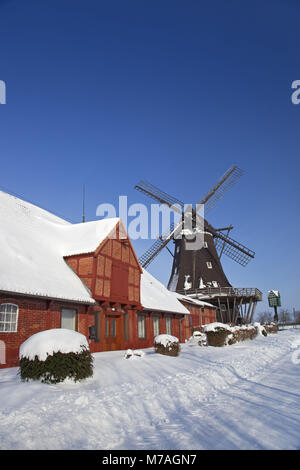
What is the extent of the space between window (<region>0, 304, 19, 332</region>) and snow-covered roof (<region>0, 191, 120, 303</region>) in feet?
3.19

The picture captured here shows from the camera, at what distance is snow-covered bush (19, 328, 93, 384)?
7773 mm

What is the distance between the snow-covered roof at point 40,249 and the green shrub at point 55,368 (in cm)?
390

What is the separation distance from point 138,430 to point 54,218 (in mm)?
20835

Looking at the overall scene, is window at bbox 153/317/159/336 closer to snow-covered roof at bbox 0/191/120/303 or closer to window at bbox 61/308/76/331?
snow-covered roof at bbox 0/191/120/303

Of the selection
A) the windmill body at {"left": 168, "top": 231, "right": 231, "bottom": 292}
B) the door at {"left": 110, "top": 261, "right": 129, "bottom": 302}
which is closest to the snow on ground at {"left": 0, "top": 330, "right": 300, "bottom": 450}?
the door at {"left": 110, "top": 261, "right": 129, "bottom": 302}

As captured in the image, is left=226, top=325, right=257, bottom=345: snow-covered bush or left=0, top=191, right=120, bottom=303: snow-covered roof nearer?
left=0, top=191, right=120, bottom=303: snow-covered roof

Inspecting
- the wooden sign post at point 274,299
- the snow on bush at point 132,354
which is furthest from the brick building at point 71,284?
the wooden sign post at point 274,299

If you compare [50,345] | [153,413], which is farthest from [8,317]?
[153,413]

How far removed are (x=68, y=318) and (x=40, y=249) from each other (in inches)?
148

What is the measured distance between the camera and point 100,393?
22.9ft

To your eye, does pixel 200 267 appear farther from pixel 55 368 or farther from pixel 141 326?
pixel 55 368

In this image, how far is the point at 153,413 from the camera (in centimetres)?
572

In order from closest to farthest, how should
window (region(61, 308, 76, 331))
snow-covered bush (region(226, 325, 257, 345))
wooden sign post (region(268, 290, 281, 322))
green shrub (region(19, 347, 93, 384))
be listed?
green shrub (region(19, 347, 93, 384)), window (region(61, 308, 76, 331)), snow-covered bush (region(226, 325, 257, 345)), wooden sign post (region(268, 290, 281, 322))

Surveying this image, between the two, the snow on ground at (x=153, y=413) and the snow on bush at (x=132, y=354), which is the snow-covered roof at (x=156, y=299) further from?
the snow on ground at (x=153, y=413)
